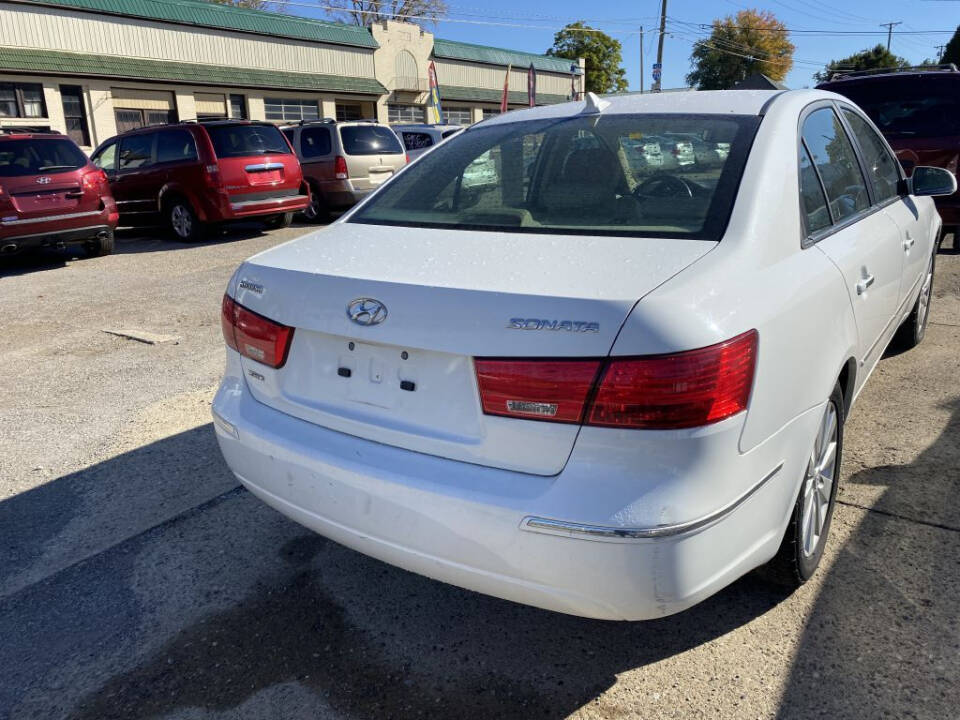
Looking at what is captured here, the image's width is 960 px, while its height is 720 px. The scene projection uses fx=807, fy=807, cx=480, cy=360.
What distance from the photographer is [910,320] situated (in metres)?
5.26

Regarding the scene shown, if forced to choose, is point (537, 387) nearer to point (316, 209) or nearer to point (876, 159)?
point (876, 159)

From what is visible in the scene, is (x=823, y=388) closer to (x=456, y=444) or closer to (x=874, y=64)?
(x=456, y=444)

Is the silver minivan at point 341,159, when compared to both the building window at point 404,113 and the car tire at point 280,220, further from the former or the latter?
the building window at point 404,113

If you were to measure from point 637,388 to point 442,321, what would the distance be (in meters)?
0.54

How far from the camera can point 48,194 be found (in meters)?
9.70

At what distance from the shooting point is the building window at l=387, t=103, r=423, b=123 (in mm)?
34188

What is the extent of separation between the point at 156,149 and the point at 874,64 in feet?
218

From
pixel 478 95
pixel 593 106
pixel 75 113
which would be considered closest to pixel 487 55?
pixel 478 95

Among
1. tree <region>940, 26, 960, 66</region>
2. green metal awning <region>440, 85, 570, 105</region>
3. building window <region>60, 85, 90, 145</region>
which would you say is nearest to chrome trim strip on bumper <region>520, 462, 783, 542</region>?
building window <region>60, 85, 90, 145</region>

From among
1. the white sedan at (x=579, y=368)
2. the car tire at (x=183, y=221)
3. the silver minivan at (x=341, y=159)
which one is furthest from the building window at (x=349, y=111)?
the white sedan at (x=579, y=368)

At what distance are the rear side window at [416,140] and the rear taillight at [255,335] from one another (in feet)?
48.9

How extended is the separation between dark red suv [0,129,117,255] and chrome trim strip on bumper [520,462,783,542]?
30.9ft

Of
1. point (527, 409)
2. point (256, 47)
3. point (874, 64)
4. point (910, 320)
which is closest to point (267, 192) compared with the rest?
point (910, 320)

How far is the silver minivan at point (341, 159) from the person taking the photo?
13992 millimetres
